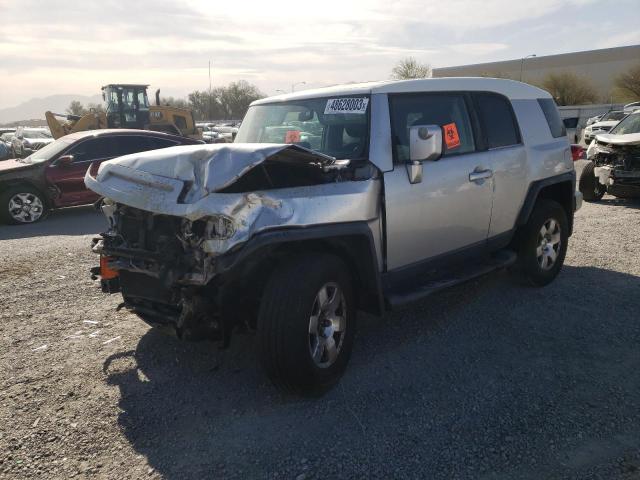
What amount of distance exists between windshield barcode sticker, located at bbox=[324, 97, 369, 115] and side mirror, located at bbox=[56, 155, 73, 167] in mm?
7328

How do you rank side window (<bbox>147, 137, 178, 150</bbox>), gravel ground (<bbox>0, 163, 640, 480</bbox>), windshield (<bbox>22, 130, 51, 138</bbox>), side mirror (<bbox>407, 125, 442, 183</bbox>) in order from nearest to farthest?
gravel ground (<bbox>0, 163, 640, 480</bbox>)
side mirror (<bbox>407, 125, 442, 183</bbox>)
side window (<bbox>147, 137, 178, 150</bbox>)
windshield (<bbox>22, 130, 51, 138</bbox>)

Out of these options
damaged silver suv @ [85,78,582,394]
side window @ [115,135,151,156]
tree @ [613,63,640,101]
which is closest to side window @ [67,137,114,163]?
side window @ [115,135,151,156]

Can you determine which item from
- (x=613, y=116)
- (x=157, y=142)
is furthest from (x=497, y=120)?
(x=613, y=116)

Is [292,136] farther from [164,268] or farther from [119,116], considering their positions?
[119,116]

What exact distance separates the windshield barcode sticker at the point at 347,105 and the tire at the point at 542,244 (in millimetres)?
2369

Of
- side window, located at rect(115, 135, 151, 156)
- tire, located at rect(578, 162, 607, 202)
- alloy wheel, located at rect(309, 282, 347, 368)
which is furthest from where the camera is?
side window, located at rect(115, 135, 151, 156)

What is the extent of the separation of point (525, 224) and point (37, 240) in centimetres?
681

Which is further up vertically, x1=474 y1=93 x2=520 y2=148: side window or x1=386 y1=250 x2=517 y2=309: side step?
x1=474 y1=93 x2=520 y2=148: side window

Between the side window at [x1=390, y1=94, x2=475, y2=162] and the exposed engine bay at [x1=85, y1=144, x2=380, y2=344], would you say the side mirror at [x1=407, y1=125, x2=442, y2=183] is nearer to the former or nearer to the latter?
the side window at [x1=390, y1=94, x2=475, y2=162]

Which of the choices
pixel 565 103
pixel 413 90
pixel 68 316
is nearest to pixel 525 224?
pixel 413 90

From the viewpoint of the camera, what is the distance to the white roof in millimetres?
4051

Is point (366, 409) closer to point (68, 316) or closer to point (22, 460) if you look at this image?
point (22, 460)

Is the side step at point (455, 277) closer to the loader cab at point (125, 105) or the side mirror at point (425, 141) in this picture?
the side mirror at point (425, 141)

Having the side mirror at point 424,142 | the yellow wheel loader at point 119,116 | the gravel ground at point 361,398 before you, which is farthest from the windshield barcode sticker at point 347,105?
the yellow wheel loader at point 119,116
